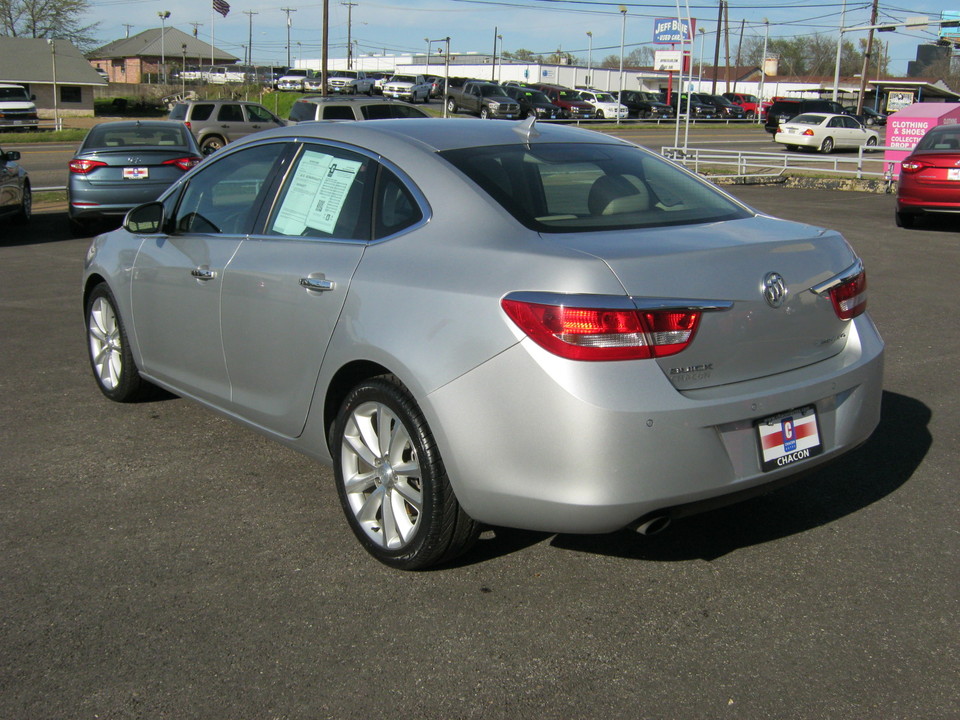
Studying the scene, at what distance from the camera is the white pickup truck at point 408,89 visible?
6194 centimetres

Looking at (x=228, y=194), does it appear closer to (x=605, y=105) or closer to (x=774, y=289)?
(x=774, y=289)

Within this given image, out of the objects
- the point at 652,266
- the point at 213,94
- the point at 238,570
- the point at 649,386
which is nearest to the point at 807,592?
the point at 649,386

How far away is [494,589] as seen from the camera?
3672mm

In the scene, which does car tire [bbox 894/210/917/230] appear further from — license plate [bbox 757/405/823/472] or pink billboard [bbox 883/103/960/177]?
license plate [bbox 757/405/823/472]

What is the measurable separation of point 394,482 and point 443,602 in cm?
48

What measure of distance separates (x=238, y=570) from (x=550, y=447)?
139 cm

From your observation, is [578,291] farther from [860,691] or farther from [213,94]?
[213,94]

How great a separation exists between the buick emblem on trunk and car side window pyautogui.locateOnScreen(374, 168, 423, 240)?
127 cm

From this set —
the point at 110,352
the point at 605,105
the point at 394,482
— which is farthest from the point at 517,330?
the point at 605,105

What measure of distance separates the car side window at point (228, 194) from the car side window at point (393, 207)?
32.2 inches

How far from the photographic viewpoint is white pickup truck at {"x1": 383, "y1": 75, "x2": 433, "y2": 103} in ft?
203

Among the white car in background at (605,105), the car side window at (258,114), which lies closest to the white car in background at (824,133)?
the white car in background at (605,105)

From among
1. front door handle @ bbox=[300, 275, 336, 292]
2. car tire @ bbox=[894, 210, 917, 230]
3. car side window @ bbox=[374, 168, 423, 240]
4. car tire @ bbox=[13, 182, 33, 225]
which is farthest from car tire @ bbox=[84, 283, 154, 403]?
car tire @ bbox=[894, 210, 917, 230]

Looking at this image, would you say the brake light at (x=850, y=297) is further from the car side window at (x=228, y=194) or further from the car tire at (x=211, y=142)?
the car tire at (x=211, y=142)
